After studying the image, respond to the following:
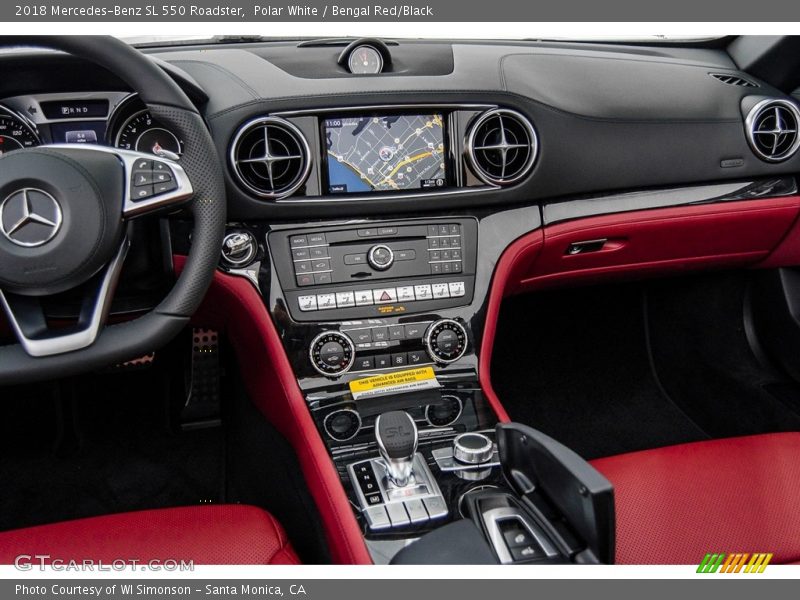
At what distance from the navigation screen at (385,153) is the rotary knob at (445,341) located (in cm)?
32

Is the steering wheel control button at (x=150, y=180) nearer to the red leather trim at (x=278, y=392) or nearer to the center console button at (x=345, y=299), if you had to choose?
the red leather trim at (x=278, y=392)

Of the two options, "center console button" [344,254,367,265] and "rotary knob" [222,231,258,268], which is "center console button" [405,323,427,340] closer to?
"center console button" [344,254,367,265]

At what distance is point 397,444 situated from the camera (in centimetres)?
128

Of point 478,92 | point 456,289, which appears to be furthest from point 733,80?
point 456,289

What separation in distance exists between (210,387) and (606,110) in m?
1.41

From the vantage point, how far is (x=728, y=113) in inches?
72.9

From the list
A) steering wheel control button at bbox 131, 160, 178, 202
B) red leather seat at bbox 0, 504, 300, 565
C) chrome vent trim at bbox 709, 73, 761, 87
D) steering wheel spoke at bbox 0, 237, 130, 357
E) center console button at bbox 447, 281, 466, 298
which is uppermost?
chrome vent trim at bbox 709, 73, 761, 87

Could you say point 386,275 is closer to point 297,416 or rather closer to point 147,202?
point 297,416

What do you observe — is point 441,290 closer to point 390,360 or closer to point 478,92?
point 390,360

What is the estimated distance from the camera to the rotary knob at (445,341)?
5.14 ft

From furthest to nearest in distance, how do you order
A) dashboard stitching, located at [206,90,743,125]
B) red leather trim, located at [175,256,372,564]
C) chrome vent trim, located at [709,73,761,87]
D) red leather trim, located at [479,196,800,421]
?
chrome vent trim, located at [709,73,761,87], red leather trim, located at [479,196,800,421], dashboard stitching, located at [206,90,743,125], red leather trim, located at [175,256,372,564]

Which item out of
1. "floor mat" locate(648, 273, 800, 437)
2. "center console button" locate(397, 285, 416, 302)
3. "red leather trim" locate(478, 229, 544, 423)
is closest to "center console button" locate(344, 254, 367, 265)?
"center console button" locate(397, 285, 416, 302)

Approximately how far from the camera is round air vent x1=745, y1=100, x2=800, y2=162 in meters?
1.86

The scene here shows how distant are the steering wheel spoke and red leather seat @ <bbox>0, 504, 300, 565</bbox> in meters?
0.34
